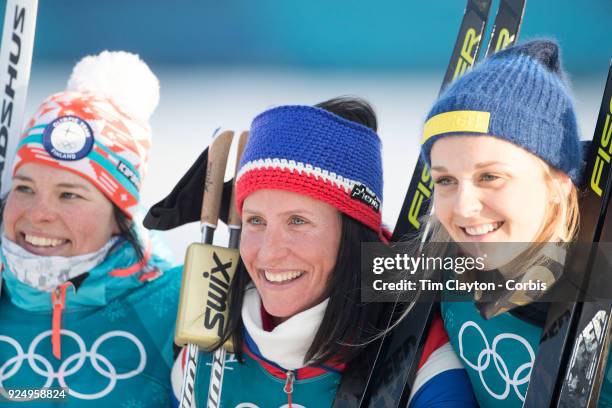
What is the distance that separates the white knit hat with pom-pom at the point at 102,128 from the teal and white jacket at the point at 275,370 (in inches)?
26.3

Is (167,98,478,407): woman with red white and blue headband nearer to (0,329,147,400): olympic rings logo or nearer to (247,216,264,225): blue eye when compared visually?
(247,216,264,225): blue eye

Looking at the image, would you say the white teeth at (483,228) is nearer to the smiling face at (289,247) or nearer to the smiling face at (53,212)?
the smiling face at (289,247)

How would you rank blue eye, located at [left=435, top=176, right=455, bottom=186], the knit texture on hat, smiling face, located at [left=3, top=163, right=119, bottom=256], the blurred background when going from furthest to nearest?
the blurred background → smiling face, located at [left=3, top=163, right=119, bottom=256] → the knit texture on hat → blue eye, located at [left=435, top=176, right=455, bottom=186]

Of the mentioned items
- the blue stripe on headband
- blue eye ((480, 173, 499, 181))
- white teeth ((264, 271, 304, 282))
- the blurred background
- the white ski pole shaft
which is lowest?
white teeth ((264, 271, 304, 282))

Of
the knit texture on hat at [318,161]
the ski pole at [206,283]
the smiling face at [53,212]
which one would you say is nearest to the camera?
the knit texture on hat at [318,161]

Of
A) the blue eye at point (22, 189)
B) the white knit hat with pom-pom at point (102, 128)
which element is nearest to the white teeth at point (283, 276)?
the white knit hat with pom-pom at point (102, 128)

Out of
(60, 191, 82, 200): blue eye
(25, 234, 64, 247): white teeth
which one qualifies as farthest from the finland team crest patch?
(25, 234, 64, 247): white teeth

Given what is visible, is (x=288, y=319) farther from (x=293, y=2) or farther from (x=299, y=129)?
(x=293, y=2)

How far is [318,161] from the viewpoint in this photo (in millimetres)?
2092

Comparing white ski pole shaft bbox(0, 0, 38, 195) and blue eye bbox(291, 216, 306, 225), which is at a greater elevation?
white ski pole shaft bbox(0, 0, 38, 195)

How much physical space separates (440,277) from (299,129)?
536mm

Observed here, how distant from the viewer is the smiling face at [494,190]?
1.78 m

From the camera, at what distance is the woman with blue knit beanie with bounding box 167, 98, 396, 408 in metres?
2.10

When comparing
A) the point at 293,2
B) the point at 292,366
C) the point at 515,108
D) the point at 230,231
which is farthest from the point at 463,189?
the point at 293,2
